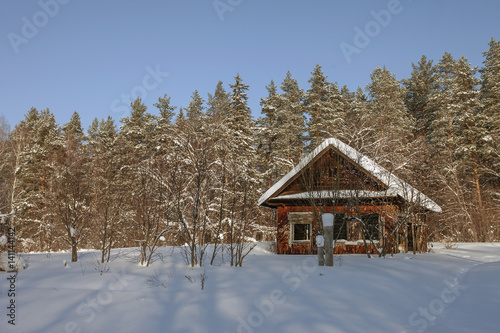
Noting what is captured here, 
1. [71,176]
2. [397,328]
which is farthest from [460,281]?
[71,176]

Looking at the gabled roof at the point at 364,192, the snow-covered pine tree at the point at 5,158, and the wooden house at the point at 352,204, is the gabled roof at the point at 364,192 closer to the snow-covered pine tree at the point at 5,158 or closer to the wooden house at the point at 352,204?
the wooden house at the point at 352,204

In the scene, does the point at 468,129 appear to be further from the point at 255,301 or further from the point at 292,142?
the point at 255,301

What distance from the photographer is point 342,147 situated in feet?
53.2

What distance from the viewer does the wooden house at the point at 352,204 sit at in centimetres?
1422

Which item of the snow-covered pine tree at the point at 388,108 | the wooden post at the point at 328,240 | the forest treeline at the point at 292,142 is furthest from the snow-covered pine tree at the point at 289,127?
the wooden post at the point at 328,240

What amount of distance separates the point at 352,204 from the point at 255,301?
9.07 m

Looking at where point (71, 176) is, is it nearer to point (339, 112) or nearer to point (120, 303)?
point (120, 303)

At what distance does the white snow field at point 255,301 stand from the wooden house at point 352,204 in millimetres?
5645

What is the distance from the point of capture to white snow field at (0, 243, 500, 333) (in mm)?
4820

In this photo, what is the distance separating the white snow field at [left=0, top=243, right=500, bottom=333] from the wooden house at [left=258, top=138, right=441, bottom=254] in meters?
5.65

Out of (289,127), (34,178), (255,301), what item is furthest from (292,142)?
(255,301)

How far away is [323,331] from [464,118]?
96.3ft

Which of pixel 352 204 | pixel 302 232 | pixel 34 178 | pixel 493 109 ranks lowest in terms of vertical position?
pixel 302 232

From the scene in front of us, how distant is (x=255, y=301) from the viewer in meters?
5.72
